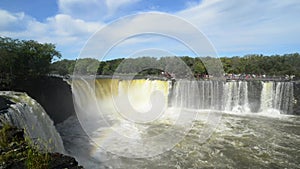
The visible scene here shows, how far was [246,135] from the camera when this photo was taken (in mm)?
9539

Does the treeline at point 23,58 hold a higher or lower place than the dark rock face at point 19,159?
higher

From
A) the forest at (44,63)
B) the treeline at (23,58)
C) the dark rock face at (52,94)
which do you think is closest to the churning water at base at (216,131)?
the dark rock face at (52,94)

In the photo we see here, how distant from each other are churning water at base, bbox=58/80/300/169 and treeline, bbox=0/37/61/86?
314 cm

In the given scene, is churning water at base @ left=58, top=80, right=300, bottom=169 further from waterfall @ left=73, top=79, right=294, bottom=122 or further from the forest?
the forest

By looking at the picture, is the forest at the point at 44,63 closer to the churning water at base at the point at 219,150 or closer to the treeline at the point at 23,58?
the treeline at the point at 23,58

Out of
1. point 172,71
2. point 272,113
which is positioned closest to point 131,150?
point 272,113

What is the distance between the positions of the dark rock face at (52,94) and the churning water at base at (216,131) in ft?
2.41

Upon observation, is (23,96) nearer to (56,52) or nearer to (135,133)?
(135,133)

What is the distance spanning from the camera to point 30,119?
609 centimetres

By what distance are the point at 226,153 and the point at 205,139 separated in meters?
1.59

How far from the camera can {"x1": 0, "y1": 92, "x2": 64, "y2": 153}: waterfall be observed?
208 inches

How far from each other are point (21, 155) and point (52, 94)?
9.90 m

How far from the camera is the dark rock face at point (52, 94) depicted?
412 inches

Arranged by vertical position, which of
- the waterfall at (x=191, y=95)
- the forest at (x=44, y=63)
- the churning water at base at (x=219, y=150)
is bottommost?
the churning water at base at (x=219, y=150)
